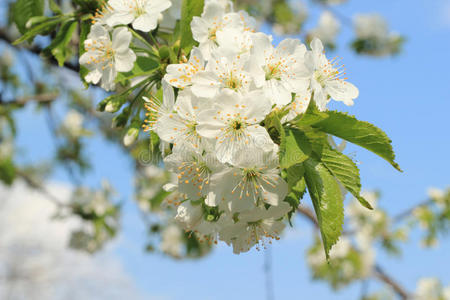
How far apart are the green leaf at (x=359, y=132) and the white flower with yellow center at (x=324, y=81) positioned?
0.08m

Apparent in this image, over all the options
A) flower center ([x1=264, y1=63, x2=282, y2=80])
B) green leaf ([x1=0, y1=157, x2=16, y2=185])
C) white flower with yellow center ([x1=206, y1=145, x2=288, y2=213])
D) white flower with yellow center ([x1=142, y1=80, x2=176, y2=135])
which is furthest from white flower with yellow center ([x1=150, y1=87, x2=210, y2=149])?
green leaf ([x1=0, y1=157, x2=16, y2=185])

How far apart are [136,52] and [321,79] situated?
0.64 meters

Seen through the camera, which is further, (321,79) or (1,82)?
(1,82)

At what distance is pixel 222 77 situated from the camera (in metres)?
1.07

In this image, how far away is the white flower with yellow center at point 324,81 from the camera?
43.9 inches

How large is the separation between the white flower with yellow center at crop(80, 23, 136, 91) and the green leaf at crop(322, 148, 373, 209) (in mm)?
714

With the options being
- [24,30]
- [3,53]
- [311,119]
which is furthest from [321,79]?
[3,53]

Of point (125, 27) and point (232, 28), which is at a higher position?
point (232, 28)

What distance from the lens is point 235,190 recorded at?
108 cm

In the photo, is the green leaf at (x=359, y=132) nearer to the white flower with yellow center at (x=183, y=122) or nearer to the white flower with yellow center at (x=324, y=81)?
the white flower with yellow center at (x=324, y=81)

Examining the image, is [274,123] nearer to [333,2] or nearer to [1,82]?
[1,82]

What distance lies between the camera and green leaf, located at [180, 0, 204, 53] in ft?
4.21

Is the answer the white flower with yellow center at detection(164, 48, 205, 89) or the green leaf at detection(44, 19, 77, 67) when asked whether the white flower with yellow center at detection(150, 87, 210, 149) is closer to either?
the white flower with yellow center at detection(164, 48, 205, 89)

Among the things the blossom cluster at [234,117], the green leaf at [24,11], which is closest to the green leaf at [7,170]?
the green leaf at [24,11]
